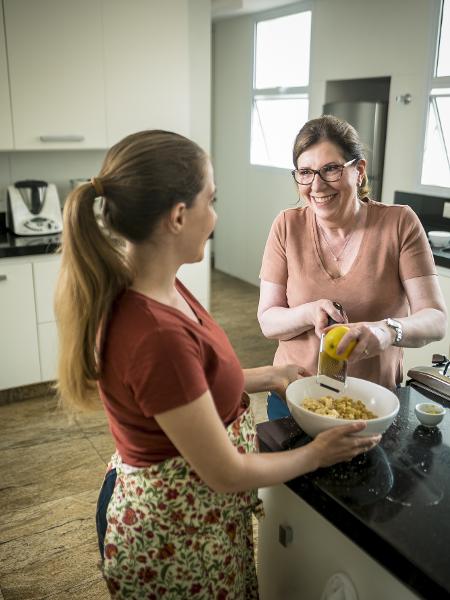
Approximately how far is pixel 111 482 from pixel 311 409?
43 cm

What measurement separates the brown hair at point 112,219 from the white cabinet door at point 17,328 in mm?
2246

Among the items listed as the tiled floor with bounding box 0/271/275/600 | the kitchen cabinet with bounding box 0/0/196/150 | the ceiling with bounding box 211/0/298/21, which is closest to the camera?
the tiled floor with bounding box 0/271/275/600

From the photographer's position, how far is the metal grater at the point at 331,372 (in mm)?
1307

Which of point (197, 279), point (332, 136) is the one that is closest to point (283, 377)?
point (332, 136)

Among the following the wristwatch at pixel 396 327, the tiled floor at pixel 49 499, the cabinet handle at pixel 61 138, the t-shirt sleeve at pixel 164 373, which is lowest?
the tiled floor at pixel 49 499

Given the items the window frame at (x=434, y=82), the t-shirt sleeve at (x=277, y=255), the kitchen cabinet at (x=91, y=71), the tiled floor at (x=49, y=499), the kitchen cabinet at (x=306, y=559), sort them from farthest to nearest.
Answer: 1. the window frame at (x=434, y=82)
2. the kitchen cabinet at (x=91, y=71)
3. the tiled floor at (x=49, y=499)
4. the t-shirt sleeve at (x=277, y=255)
5. the kitchen cabinet at (x=306, y=559)

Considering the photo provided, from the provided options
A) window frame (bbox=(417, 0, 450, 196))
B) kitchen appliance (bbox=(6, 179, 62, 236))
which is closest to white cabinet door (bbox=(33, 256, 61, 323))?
kitchen appliance (bbox=(6, 179, 62, 236))

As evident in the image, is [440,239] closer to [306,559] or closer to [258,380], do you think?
[258,380]

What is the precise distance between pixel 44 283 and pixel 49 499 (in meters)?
1.23

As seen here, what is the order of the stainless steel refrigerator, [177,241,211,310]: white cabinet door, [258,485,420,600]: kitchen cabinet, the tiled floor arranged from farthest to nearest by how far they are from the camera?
1. the stainless steel refrigerator
2. [177,241,211,310]: white cabinet door
3. the tiled floor
4. [258,485,420,600]: kitchen cabinet

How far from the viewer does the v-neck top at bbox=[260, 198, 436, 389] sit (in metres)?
1.58

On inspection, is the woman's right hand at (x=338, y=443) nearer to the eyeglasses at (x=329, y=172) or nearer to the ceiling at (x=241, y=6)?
the eyeglasses at (x=329, y=172)

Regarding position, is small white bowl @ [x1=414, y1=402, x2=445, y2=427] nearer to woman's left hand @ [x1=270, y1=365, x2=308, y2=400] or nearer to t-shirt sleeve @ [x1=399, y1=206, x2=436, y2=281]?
Answer: woman's left hand @ [x1=270, y1=365, x2=308, y2=400]

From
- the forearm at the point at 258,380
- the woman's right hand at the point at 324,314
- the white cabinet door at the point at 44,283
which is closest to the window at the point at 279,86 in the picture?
the white cabinet door at the point at 44,283
